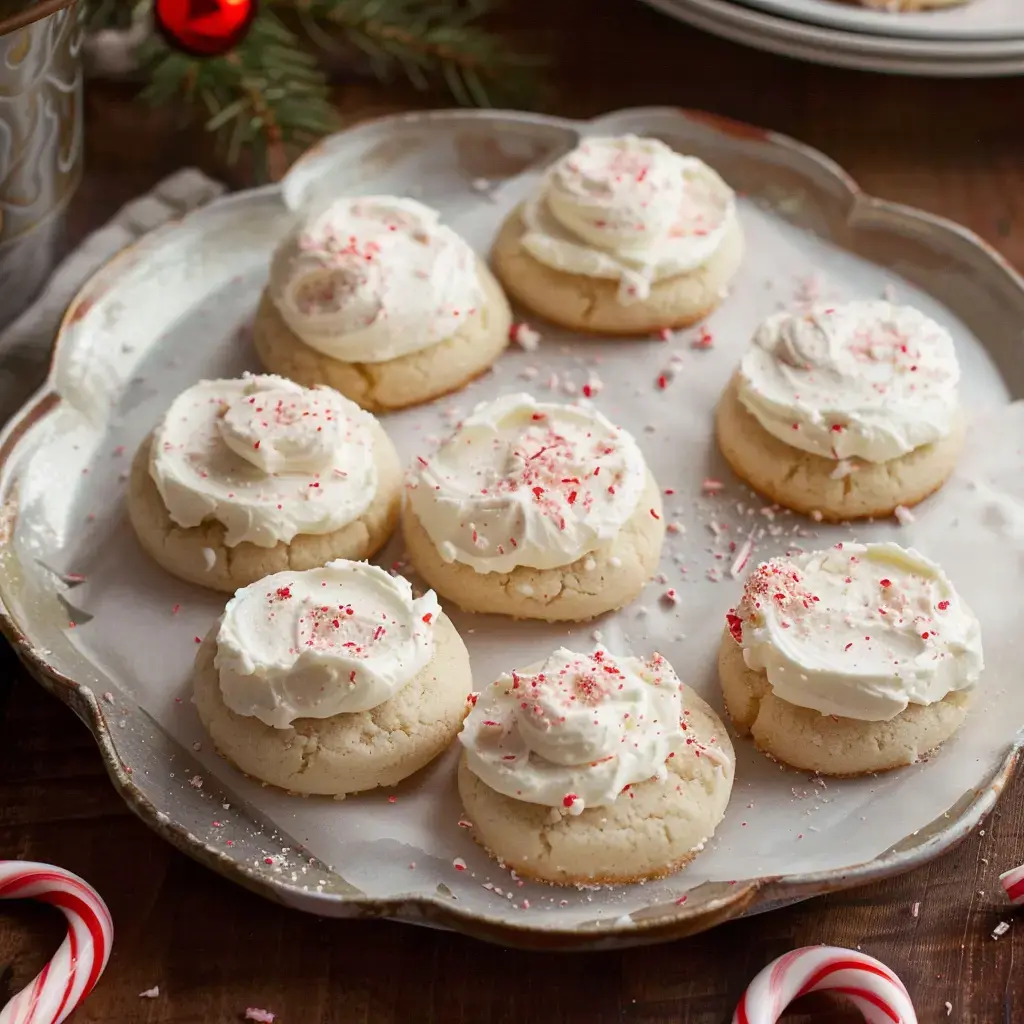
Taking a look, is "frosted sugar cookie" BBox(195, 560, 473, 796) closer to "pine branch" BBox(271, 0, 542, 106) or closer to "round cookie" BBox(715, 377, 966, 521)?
"round cookie" BBox(715, 377, 966, 521)

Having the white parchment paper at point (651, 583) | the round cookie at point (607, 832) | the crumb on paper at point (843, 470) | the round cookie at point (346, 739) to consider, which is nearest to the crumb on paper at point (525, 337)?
the white parchment paper at point (651, 583)

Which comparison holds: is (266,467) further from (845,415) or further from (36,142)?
(845,415)

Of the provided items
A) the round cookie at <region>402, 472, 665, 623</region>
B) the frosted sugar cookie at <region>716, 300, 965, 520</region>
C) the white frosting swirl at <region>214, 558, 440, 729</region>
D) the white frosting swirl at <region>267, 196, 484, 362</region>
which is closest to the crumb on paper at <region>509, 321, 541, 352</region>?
the white frosting swirl at <region>267, 196, 484, 362</region>

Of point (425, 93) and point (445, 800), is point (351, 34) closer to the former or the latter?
point (425, 93)

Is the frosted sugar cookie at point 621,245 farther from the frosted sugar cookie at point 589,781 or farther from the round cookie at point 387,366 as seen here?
the frosted sugar cookie at point 589,781

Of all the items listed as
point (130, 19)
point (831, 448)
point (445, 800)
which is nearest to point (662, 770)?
point (445, 800)

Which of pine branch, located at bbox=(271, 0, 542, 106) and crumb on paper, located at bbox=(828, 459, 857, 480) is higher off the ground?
pine branch, located at bbox=(271, 0, 542, 106)
